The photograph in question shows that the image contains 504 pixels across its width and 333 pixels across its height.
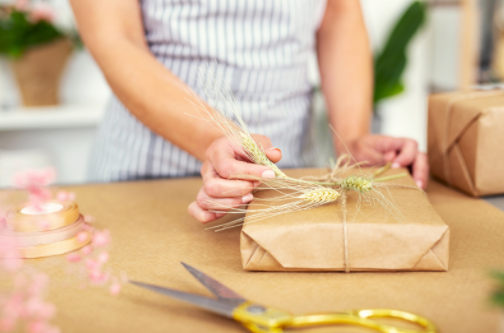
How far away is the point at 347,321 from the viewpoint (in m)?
0.34

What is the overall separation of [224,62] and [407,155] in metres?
0.37

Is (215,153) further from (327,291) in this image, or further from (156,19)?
(156,19)

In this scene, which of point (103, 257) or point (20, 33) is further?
point (20, 33)

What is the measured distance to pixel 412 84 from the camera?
2625 mm

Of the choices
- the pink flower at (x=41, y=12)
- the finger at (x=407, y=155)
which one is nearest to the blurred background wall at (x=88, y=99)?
the pink flower at (x=41, y=12)

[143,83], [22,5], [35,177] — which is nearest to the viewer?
[35,177]

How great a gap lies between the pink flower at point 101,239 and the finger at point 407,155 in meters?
0.41

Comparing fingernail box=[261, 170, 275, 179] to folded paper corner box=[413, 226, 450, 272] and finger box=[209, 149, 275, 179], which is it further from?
folded paper corner box=[413, 226, 450, 272]

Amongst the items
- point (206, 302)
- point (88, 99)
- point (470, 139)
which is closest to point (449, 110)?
point (470, 139)

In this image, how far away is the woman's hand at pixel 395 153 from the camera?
0.67m

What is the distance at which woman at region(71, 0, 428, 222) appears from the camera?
68 centimetres

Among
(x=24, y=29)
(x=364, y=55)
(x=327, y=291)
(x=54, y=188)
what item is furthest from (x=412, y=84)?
(x=327, y=291)

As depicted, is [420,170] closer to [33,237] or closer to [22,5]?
[33,237]

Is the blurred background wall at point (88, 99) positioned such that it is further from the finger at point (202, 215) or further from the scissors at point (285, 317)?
the scissors at point (285, 317)
